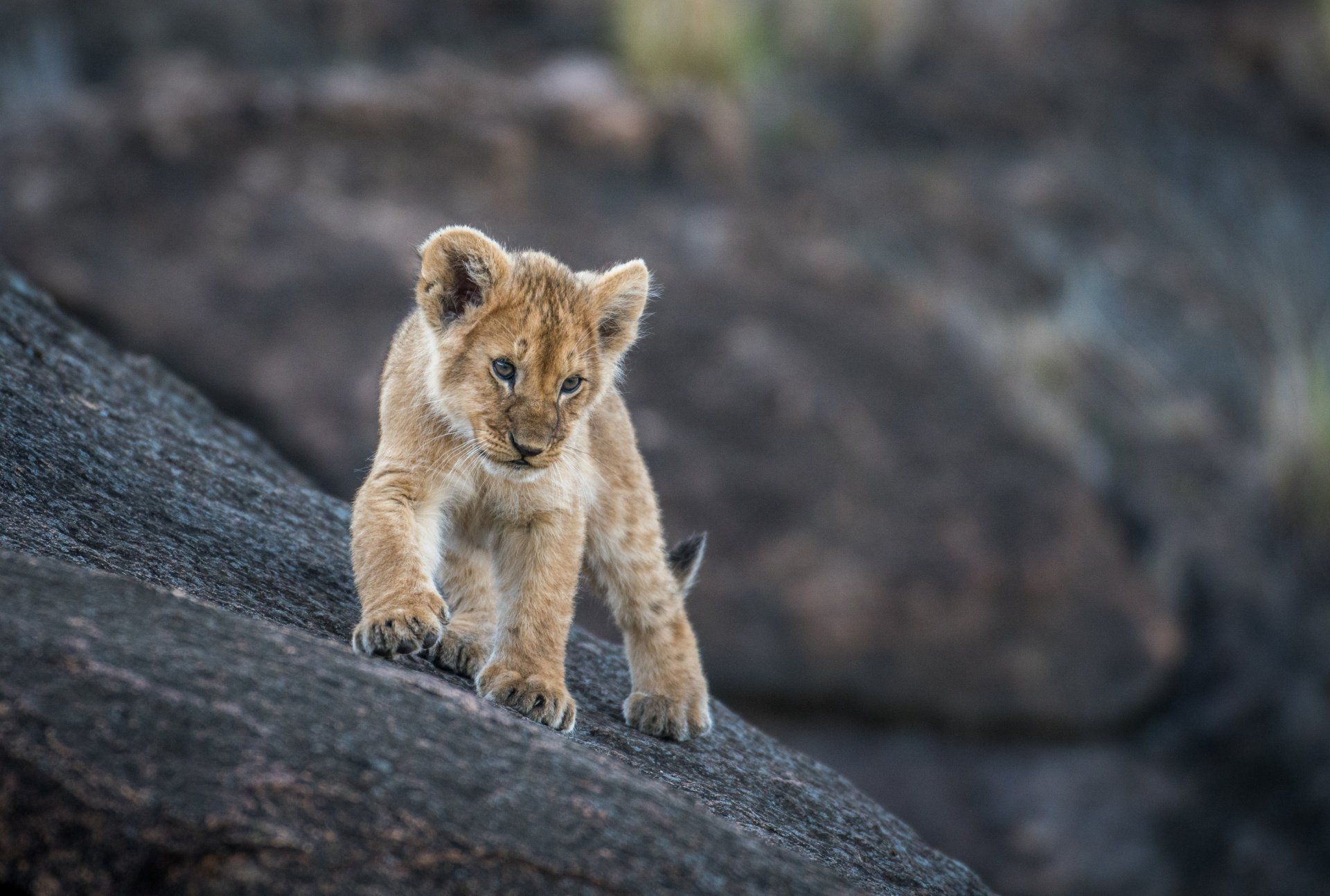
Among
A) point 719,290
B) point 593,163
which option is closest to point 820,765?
point 719,290

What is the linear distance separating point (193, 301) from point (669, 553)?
8995mm

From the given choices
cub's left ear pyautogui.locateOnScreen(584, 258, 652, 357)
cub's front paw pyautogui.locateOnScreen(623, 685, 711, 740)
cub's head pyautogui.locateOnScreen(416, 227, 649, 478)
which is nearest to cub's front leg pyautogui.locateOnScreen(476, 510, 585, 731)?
cub's head pyautogui.locateOnScreen(416, 227, 649, 478)

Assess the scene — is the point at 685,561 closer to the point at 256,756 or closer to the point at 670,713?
the point at 670,713

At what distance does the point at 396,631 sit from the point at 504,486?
902mm

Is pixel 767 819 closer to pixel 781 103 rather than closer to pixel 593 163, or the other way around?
pixel 593 163

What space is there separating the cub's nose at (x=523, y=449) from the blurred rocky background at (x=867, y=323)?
7682 mm

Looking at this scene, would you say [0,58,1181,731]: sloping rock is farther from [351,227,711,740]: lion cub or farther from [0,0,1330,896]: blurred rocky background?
[351,227,711,740]: lion cub

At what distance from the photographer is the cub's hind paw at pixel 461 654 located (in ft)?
17.7

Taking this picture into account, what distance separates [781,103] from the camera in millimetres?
19078

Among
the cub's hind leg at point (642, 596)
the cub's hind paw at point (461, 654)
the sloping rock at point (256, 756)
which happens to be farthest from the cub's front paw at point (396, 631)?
the cub's hind leg at point (642, 596)

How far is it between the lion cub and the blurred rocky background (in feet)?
22.4

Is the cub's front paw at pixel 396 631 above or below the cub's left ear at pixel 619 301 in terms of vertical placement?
below

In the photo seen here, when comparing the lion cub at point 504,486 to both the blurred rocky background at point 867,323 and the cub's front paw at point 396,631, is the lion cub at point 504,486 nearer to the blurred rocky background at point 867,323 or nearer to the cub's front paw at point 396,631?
the cub's front paw at point 396,631

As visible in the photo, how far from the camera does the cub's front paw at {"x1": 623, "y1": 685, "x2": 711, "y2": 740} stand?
5770mm
